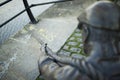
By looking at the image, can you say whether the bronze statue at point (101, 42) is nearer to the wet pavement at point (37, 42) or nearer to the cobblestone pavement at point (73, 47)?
the wet pavement at point (37, 42)

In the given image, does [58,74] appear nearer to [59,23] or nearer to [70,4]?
[59,23]

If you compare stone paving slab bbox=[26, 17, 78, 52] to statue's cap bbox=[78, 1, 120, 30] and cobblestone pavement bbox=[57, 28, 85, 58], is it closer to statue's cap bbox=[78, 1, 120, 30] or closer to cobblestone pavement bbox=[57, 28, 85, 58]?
cobblestone pavement bbox=[57, 28, 85, 58]

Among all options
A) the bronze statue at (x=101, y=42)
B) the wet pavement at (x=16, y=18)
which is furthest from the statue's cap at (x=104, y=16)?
the wet pavement at (x=16, y=18)

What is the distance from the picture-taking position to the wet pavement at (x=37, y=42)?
12.4ft

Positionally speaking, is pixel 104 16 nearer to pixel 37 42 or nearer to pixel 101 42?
pixel 101 42

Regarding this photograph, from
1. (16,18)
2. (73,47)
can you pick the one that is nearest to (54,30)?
(73,47)

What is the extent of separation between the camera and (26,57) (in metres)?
4.07

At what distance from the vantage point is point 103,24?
176 centimetres

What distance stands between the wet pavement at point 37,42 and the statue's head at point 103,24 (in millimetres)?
1544

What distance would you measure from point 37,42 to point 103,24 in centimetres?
274

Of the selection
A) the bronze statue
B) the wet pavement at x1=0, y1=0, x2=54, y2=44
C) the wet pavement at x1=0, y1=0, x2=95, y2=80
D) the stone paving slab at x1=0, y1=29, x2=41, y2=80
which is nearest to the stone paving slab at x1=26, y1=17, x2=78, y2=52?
the wet pavement at x1=0, y1=0, x2=95, y2=80

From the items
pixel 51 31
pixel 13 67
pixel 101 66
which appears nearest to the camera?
pixel 101 66

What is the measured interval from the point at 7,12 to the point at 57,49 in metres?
3.53

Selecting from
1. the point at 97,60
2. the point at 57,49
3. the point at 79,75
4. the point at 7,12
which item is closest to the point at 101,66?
the point at 97,60
